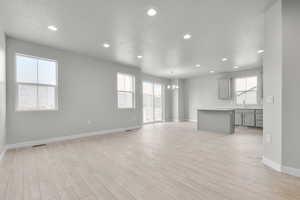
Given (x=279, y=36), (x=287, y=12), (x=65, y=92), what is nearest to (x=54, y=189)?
(x=65, y=92)

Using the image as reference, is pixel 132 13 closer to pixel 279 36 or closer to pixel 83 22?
pixel 83 22

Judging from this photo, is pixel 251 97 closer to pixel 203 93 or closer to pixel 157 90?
pixel 203 93

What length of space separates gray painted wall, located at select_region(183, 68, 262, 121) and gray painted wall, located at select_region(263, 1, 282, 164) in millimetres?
5543

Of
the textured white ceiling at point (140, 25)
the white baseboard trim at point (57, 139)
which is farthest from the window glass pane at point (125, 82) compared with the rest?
the white baseboard trim at point (57, 139)

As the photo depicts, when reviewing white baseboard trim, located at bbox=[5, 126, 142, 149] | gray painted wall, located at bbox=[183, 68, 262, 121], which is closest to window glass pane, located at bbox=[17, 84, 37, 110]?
white baseboard trim, located at bbox=[5, 126, 142, 149]

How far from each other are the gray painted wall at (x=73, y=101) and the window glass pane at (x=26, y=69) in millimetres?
155

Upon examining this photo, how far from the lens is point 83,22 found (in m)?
3.03

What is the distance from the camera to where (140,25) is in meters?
3.15

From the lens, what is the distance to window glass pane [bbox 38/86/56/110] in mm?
4246

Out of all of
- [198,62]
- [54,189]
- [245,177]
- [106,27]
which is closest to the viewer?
[54,189]

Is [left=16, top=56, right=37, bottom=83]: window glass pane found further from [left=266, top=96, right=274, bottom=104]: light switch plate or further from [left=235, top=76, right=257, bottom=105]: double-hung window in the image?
[left=235, top=76, right=257, bottom=105]: double-hung window

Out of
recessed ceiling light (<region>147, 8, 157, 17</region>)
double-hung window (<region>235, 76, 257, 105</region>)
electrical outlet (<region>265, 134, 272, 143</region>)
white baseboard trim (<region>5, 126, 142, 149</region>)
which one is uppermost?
recessed ceiling light (<region>147, 8, 157, 17</region>)

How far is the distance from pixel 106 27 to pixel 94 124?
3584 millimetres

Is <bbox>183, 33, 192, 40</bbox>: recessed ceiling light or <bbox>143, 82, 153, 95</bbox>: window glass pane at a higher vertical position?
<bbox>183, 33, 192, 40</bbox>: recessed ceiling light
